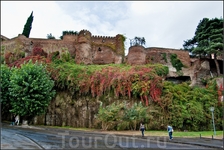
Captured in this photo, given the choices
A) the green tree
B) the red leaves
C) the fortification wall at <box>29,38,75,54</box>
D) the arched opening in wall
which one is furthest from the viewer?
the fortification wall at <box>29,38,75,54</box>

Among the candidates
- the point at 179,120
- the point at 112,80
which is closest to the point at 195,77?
the point at 179,120

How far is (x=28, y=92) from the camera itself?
75.2 ft

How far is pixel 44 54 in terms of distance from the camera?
36125 millimetres

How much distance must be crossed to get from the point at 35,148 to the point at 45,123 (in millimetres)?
16951

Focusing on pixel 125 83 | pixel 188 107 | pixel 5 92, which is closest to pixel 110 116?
pixel 125 83

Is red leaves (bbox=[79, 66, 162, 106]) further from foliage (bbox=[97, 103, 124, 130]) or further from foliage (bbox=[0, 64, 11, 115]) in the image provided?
foliage (bbox=[0, 64, 11, 115])

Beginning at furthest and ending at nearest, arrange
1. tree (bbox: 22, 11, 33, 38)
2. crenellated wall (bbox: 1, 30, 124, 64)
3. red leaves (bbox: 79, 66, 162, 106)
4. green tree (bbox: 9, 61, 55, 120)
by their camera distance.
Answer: tree (bbox: 22, 11, 33, 38) → crenellated wall (bbox: 1, 30, 124, 64) → red leaves (bbox: 79, 66, 162, 106) → green tree (bbox: 9, 61, 55, 120)

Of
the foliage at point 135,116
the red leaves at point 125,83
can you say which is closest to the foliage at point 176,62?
the red leaves at point 125,83

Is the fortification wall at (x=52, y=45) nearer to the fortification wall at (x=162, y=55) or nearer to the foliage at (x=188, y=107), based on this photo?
the fortification wall at (x=162, y=55)

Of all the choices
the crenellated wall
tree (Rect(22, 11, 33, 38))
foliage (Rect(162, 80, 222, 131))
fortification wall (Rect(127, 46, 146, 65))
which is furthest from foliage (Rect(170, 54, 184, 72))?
tree (Rect(22, 11, 33, 38))

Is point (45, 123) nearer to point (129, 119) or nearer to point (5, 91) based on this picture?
point (5, 91)

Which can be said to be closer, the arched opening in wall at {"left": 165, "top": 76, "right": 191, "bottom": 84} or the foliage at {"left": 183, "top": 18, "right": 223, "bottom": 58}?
the foliage at {"left": 183, "top": 18, "right": 223, "bottom": 58}

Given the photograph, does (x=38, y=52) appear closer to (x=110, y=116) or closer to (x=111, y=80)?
(x=111, y=80)

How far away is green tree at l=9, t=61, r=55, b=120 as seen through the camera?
22.6 meters
